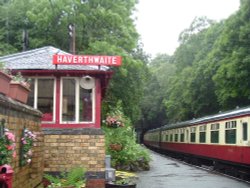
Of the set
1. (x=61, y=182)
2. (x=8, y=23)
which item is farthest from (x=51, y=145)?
(x=8, y=23)

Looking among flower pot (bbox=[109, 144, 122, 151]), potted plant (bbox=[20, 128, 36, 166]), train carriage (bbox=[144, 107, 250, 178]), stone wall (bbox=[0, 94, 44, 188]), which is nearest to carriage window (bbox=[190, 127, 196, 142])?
train carriage (bbox=[144, 107, 250, 178])

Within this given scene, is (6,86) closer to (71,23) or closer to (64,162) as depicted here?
(64,162)

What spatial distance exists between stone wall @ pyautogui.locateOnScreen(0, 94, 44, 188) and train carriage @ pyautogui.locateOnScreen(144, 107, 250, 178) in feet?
27.8

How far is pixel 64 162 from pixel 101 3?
1735cm

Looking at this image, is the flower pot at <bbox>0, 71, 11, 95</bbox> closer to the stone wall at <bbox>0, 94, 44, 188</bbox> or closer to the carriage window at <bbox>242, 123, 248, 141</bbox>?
the stone wall at <bbox>0, 94, 44, 188</bbox>

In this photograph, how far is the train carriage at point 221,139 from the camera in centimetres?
1609

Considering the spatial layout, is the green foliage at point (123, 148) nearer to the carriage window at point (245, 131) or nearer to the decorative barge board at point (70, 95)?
the carriage window at point (245, 131)

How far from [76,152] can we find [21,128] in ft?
13.9

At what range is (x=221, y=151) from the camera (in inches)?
753

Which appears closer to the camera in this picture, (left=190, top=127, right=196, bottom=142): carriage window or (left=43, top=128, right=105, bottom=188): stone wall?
(left=43, top=128, right=105, bottom=188): stone wall

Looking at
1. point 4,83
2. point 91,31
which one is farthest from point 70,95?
point 91,31

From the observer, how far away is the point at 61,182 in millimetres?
10023

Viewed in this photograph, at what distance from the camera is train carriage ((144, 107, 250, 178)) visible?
16094 millimetres

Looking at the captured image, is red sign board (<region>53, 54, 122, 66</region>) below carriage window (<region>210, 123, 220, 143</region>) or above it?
above
